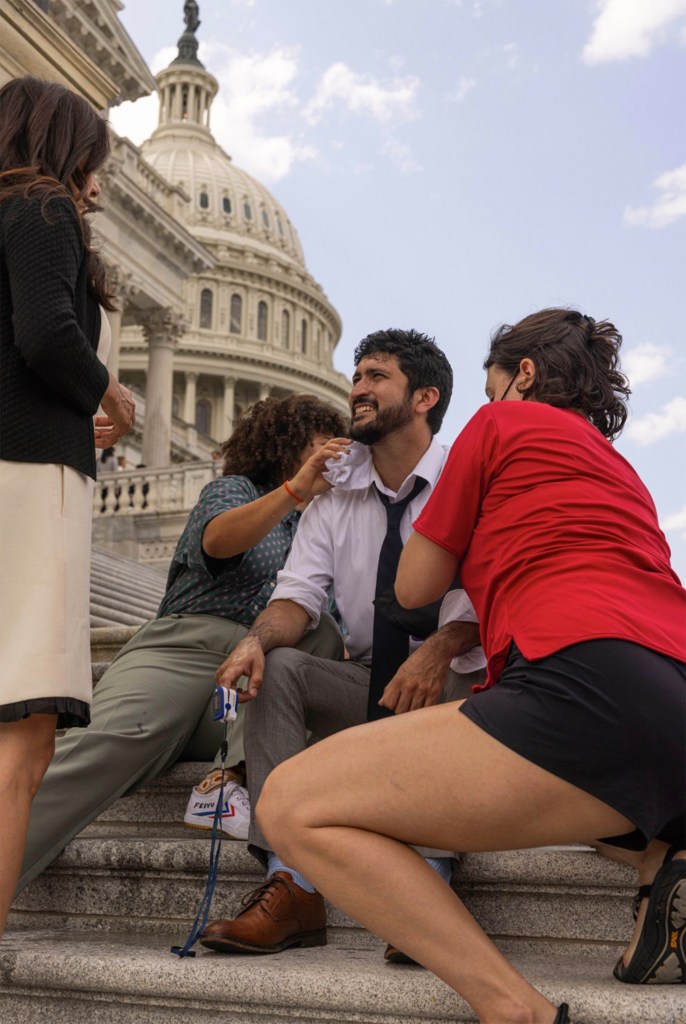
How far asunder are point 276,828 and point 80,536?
2.48 feet

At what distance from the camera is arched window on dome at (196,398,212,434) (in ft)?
225

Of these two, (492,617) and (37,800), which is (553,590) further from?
(37,800)

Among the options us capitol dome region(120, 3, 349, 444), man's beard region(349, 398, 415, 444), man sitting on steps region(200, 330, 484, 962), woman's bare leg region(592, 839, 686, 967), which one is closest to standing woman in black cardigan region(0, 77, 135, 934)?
man sitting on steps region(200, 330, 484, 962)

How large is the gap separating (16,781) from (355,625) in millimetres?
1175

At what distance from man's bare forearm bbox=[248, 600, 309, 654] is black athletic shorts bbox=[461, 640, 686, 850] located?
44.1 inches

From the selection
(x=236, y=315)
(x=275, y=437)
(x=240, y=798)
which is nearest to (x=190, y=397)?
(x=236, y=315)

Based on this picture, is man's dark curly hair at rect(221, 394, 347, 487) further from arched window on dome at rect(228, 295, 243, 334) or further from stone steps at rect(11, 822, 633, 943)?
arched window on dome at rect(228, 295, 243, 334)

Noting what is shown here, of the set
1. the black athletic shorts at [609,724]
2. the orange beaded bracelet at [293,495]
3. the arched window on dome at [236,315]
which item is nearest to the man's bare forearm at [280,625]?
the orange beaded bracelet at [293,495]

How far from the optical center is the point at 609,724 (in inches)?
74.9

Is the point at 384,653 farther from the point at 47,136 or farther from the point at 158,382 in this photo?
the point at 158,382

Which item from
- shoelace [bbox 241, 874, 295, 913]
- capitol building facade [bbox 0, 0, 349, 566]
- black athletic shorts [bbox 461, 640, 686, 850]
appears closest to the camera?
black athletic shorts [bbox 461, 640, 686, 850]

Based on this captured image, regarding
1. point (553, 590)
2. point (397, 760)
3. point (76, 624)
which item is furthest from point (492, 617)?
point (76, 624)

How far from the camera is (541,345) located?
8.12 feet

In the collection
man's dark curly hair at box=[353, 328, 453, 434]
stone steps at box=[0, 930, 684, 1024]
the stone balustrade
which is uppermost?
the stone balustrade
